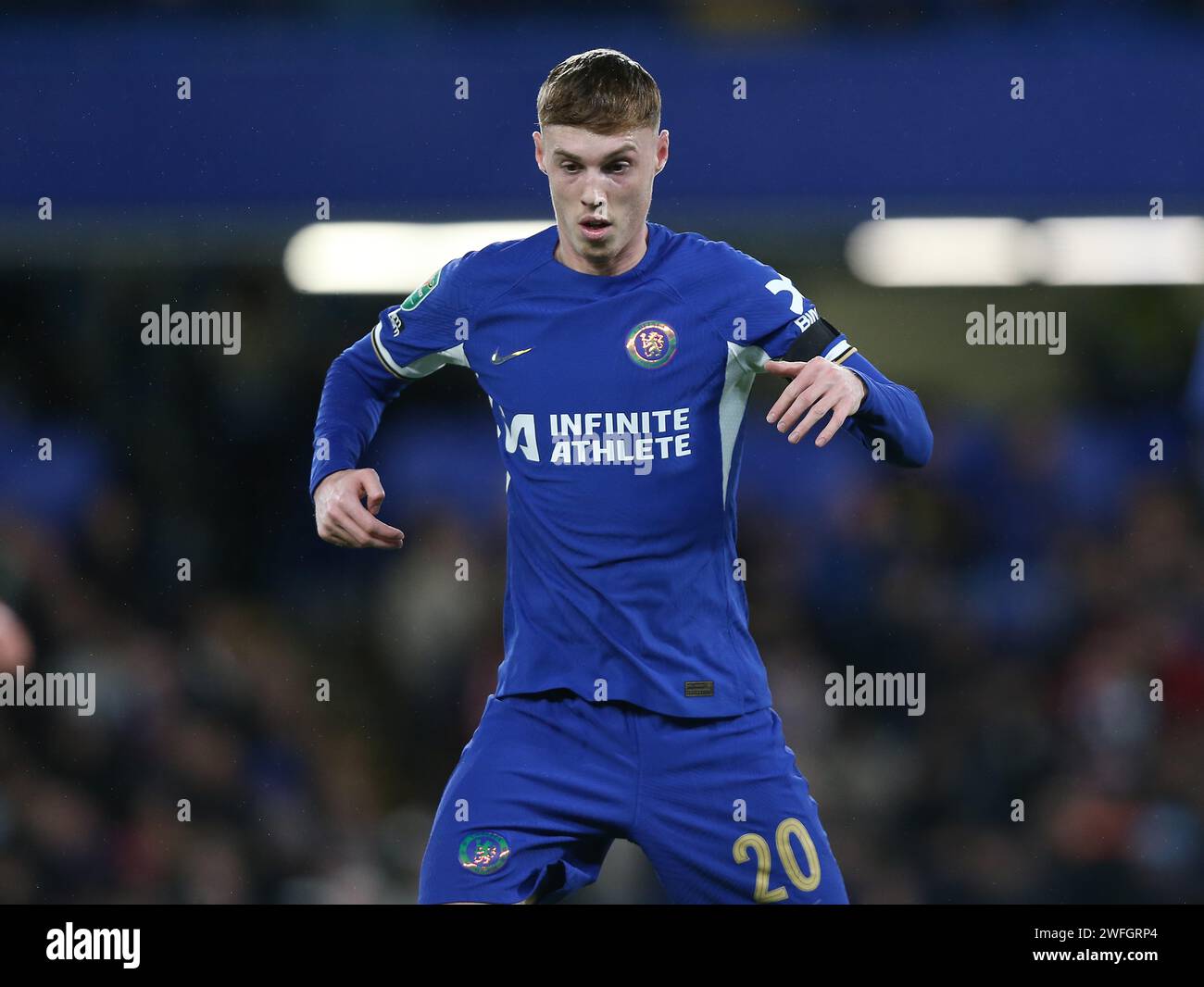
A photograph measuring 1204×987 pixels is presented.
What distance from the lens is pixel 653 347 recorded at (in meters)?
3.81

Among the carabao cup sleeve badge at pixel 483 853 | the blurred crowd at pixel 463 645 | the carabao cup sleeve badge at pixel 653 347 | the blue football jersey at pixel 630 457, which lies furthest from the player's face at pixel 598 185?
the blurred crowd at pixel 463 645

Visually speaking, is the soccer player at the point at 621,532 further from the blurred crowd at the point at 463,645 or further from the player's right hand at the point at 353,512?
the blurred crowd at the point at 463,645

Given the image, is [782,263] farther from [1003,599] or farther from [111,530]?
[111,530]

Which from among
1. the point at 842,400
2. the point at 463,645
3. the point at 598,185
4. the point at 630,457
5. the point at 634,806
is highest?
the point at 598,185

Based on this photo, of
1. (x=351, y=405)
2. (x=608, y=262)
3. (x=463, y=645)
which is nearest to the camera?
(x=608, y=262)

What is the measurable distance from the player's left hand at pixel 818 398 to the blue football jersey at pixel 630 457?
257 millimetres

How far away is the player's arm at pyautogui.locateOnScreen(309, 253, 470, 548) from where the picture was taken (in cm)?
391

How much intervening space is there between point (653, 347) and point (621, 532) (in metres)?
0.43

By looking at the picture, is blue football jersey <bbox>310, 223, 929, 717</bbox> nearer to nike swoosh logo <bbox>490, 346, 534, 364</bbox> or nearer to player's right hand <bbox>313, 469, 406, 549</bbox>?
nike swoosh logo <bbox>490, 346, 534, 364</bbox>

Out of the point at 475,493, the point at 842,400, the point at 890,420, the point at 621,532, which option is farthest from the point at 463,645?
the point at 842,400

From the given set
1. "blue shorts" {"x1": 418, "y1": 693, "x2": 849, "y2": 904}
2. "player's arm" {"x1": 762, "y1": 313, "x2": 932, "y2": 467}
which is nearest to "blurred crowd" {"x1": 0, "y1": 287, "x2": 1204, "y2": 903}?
"blue shorts" {"x1": 418, "y1": 693, "x2": 849, "y2": 904}

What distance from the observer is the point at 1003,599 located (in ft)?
28.8

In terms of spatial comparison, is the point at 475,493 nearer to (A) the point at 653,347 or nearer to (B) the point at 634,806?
(A) the point at 653,347

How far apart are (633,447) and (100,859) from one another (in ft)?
15.4
